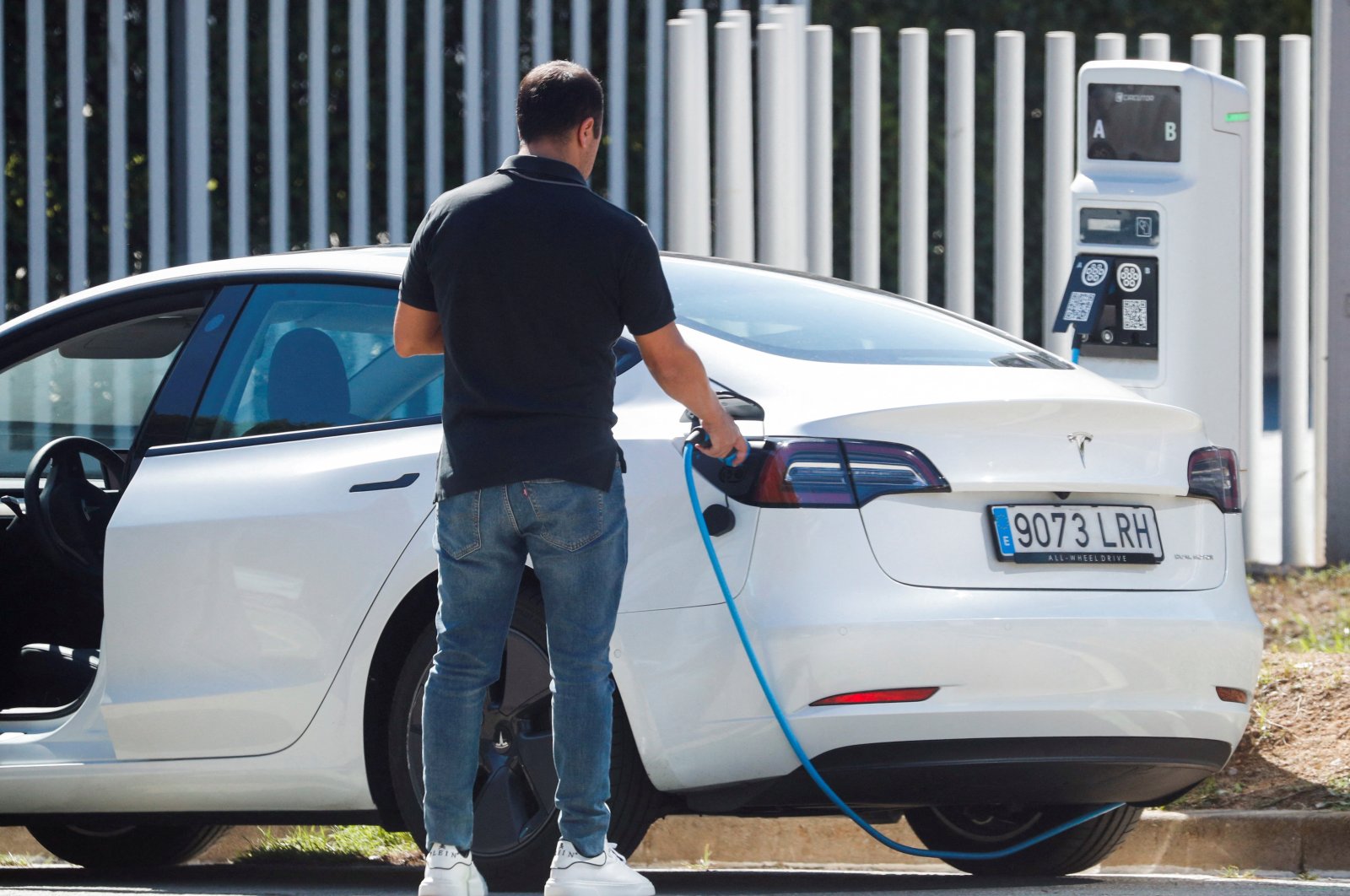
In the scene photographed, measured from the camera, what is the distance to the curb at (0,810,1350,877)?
205 inches

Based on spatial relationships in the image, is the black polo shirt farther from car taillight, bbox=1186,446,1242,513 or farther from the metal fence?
the metal fence

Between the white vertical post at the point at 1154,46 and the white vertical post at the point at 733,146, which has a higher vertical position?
the white vertical post at the point at 1154,46

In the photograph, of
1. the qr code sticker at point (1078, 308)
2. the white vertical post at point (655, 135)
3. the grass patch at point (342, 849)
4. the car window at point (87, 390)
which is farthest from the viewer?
the white vertical post at point (655, 135)

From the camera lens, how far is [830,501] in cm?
393

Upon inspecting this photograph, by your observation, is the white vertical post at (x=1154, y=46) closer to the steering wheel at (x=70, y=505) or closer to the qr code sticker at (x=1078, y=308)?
the qr code sticker at (x=1078, y=308)

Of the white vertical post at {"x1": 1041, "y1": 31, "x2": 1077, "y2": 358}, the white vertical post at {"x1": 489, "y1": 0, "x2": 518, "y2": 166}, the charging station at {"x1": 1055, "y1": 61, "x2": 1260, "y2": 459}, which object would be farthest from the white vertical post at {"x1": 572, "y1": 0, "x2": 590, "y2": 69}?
the charging station at {"x1": 1055, "y1": 61, "x2": 1260, "y2": 459}

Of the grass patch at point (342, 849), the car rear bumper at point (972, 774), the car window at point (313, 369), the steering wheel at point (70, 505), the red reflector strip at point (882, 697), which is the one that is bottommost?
the grass patch at point (342, 849)

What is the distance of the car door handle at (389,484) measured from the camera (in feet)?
14.1

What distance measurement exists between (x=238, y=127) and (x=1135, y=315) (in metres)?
4.21

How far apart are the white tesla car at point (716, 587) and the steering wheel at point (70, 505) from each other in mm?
342

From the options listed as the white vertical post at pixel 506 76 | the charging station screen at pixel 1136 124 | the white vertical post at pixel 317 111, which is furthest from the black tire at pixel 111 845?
the white vertical post at pixel 506 76

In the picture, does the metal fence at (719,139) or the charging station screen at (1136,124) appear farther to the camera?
the metal fence at (719,139)

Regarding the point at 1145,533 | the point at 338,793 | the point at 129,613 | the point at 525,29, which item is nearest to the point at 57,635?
the point at 129,613

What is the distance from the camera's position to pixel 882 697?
3.93 meters
